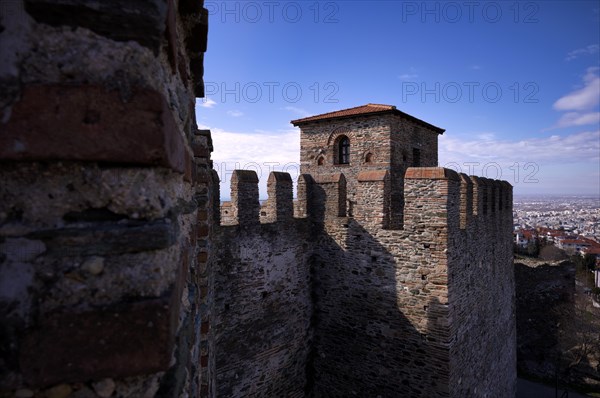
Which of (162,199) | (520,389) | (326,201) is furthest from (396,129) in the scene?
(162,199)

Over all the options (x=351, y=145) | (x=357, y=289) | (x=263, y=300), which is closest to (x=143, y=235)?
(x=263, y=300)

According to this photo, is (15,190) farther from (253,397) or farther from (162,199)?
(253,397)

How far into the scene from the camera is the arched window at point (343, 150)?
13.3 m

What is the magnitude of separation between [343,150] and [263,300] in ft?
26.3

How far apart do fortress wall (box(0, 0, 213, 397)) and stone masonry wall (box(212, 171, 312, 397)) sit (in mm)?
5027

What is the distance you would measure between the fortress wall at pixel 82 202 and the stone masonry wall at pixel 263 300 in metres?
5.03

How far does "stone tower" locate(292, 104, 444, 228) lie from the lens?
12.2m

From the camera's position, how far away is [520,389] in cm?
1325

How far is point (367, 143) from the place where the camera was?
41.4ft

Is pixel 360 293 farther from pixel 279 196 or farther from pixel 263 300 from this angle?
pixel 279 196

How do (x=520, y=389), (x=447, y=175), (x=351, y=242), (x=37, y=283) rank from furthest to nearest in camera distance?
(x=520, y=389) → (x=351, y=242) → (x=447, y=175) → (x=37, y=283)

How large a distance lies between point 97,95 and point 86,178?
225 mm

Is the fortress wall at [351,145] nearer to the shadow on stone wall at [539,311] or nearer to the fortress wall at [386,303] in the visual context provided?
the fortress wall at [386,303]

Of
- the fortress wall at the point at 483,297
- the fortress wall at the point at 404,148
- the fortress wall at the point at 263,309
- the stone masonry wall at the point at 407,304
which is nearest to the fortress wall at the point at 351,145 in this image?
the fortress wall at the point at 404,148
